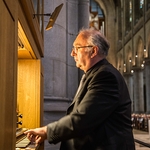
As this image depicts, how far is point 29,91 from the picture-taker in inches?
139

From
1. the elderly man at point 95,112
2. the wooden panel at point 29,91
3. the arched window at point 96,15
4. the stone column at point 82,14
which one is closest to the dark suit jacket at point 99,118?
the elderly man at point 95,112

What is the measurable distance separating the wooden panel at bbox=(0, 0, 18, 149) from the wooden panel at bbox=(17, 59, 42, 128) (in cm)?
195

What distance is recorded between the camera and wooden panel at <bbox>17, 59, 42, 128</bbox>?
3.53 metres

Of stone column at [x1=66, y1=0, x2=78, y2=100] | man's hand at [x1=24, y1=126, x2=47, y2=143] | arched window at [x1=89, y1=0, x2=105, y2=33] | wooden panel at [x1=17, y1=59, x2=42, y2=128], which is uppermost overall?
arched window at [x1=89, y1=0, x2=105, y2=33]

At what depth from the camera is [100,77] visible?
1.79 metres

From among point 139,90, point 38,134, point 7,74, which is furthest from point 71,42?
point 139,90

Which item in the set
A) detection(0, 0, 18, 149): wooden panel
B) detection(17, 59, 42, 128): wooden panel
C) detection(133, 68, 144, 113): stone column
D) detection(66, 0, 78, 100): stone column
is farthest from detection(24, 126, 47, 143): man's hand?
detection(133, 68, 144, 113): stone column

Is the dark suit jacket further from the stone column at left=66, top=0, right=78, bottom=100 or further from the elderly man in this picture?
the stone column at left=66, top=0, right=78, bottom=100

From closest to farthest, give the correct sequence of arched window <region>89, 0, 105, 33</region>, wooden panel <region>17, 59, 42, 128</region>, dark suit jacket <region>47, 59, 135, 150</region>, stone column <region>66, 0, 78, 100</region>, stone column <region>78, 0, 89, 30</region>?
dark suit jacket <region>47, 59, 135, 150</region> < wooden panel <region>17, 59, 42, 128</region> < stone column <region>66, 0, 78, 100</region> < stone column <region>78, 0, 89, 30</region> < arched window <region>89, 0, 105, 33</region>

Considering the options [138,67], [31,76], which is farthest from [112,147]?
[138,67]

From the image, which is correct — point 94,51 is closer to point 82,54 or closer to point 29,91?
point 82,54

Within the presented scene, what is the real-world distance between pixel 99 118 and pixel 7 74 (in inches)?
22.7

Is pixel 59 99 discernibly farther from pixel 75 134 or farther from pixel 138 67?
pixel 138 67

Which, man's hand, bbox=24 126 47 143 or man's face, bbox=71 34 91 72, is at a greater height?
Result: man's face, bbox=71 34 91 72
